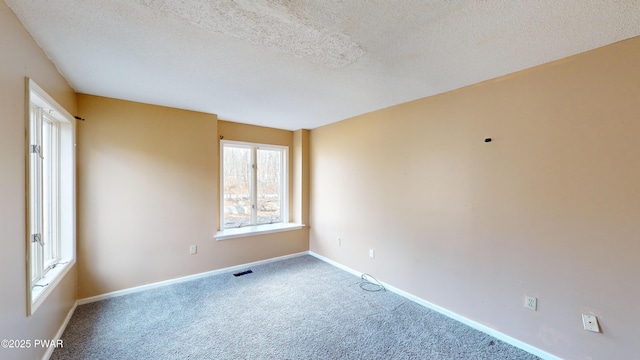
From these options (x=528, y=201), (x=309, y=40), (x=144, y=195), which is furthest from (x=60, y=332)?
(x=528, y=201)

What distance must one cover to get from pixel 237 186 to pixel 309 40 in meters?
3.07

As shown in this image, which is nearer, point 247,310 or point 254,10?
point 254,10

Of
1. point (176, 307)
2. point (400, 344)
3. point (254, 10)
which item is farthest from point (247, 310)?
point (254, 10)

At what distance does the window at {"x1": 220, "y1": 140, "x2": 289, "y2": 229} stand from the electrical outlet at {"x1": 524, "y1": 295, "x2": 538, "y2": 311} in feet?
11.9

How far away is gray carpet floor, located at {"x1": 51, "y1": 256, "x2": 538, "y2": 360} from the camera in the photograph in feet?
6.79

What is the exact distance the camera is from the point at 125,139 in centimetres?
305

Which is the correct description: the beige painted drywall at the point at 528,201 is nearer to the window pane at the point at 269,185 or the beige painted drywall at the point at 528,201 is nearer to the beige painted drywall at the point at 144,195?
the window pane at the point at 269,185

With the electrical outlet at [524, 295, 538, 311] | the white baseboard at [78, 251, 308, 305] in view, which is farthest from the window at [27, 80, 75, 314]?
the electrical outlet at [524, 295, 538, 311]

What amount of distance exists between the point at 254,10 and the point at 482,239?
2.66 m

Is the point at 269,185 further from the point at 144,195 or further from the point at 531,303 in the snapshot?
the point at 531,303

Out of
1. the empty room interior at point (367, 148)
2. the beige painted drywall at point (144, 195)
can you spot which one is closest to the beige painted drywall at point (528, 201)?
the empty room interior at point (367, 148)

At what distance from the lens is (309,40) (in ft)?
5.71

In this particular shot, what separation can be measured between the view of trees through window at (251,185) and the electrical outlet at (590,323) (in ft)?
13.4

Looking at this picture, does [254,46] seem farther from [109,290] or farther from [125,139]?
[109,290]
